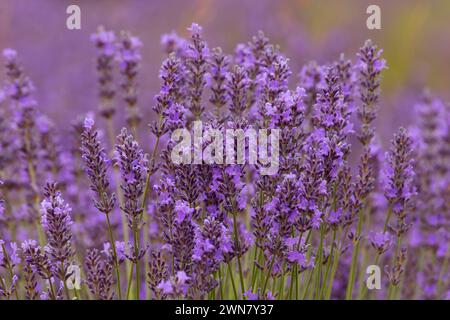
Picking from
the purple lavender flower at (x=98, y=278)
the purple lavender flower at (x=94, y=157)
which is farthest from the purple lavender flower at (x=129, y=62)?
the purple lavender flower at (x=98, y=278)

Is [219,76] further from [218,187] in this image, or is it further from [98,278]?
[98,278]

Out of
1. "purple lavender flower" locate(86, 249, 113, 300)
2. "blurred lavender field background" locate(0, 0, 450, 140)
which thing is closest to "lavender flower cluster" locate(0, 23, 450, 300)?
"purple lavender flower" locate(86, 249, 113, 300)

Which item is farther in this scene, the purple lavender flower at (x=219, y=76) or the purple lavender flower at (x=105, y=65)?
the purple lavender flower at (x=105, y=65)

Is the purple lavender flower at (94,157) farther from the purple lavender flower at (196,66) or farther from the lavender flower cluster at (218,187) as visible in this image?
the purple lavender flower at (196,66)

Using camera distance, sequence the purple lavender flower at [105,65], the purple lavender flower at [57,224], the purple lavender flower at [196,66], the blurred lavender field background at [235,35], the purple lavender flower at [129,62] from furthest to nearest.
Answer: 1. the blurred lavender field background at [235,35]
2. the purple lavender flower at [105,65]
3. the purple lavender flower at [129,62]
4. the purple lavender flower at [196,66]
5. the purple lavender flower at [57,224]

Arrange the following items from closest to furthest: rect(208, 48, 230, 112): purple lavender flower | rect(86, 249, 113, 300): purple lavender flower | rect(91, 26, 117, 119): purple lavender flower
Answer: rect(86, 249, 113, 300): purple lavender flower < rect(208, 48, 230, 112): purple lavender flower < rect(91, 26, 117, 119): purple lavender flower

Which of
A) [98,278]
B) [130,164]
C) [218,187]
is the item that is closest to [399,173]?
[218,187]

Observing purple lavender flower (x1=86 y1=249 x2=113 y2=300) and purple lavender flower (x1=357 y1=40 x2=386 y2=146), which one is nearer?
purple lavender flower (x1=86 y1=249 x2=113 y2=300)

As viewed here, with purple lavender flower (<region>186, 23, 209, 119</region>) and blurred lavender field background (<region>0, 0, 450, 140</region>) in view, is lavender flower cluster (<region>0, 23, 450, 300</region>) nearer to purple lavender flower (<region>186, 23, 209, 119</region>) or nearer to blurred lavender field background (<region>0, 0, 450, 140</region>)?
purple lavender flower (<region>186, 23, 209, 119</region>)

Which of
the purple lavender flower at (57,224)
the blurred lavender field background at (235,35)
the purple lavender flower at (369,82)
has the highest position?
the blurred lavender field background at (235,35)
